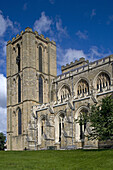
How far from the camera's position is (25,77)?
45688mm

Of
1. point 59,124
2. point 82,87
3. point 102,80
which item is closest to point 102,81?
point 102,80

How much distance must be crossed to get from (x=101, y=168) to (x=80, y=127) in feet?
65.5

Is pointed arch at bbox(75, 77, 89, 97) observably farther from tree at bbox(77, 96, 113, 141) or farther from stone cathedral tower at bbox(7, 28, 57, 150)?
tree at bbox(77, 96, 113, 141)

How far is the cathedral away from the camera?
115 ft

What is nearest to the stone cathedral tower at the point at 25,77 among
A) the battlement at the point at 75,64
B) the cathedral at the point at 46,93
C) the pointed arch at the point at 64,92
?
the cathedral at the point at 46,93

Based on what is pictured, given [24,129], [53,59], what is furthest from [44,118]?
[53,59]

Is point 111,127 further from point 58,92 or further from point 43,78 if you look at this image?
point 43,78

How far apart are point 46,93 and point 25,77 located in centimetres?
597

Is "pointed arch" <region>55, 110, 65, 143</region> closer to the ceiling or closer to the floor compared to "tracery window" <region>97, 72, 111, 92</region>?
closer to the floor

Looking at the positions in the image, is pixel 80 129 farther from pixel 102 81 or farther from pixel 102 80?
pixel 102 80

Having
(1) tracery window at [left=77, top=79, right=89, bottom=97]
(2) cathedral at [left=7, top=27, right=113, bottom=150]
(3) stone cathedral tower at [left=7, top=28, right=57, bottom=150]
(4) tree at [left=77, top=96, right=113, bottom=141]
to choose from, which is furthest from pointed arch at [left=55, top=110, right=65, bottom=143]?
(4) tree at [left=77, top=96, right=113, bottom=141]

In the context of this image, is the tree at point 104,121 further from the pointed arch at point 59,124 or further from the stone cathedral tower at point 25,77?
the stone cathedral tower at point 25,77

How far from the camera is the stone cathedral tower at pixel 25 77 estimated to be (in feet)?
148

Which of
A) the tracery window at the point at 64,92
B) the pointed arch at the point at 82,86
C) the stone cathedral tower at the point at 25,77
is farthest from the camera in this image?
the stone cathedral tower at the point at 25,77
